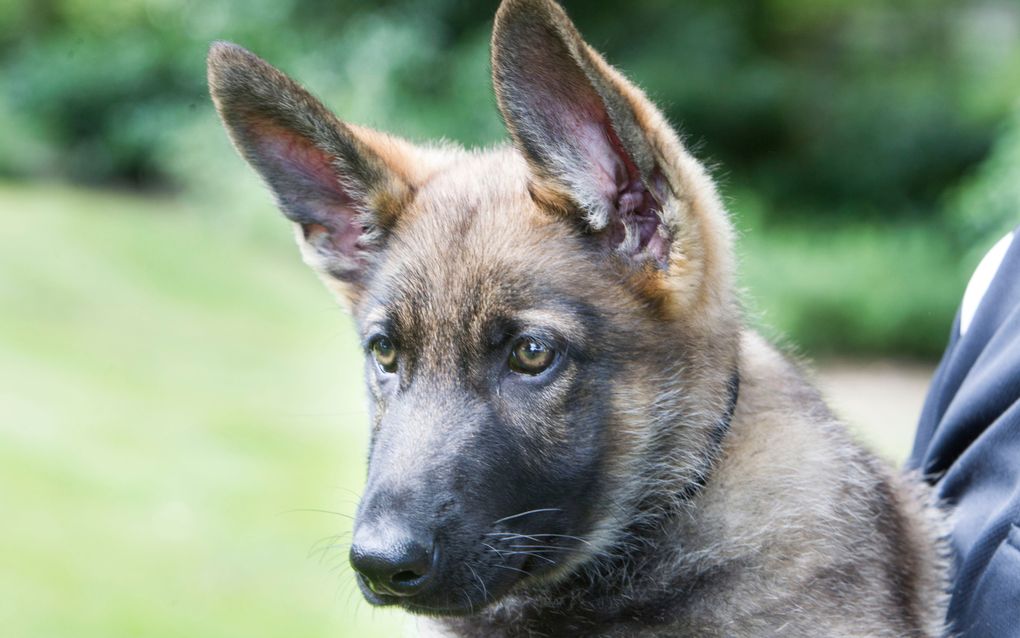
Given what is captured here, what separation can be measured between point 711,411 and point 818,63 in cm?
1393

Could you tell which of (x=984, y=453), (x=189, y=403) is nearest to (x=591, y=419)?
(x=984, y=453)

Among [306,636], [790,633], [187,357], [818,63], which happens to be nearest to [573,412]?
[790,633]

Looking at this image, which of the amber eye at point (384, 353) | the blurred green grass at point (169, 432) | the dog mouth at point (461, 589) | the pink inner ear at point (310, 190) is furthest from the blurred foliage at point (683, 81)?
the dog mouth at point (461, 589)

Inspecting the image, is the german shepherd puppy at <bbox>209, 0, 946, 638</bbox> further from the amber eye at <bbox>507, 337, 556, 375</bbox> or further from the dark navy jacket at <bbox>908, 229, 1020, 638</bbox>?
the dark navy jacket at <bbox>908, 229, 1020, 638</bbox>

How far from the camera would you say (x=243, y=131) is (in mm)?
3355

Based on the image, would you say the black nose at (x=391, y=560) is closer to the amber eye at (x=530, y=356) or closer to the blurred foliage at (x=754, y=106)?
the amber eye at (x=530, y=356)

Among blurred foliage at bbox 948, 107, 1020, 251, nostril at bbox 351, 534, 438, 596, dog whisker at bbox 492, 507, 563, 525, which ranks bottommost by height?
blurred foliage at bbox 948, 107, 1020, 251

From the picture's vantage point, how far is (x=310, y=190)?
3564 mm

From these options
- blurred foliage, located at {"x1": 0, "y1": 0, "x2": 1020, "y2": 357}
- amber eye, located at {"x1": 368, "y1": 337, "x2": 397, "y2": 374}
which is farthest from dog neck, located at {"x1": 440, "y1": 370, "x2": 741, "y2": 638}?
blurred foliage, located at {"x1": 0, "y1": 0, "x2": 1020, "y2": 357}

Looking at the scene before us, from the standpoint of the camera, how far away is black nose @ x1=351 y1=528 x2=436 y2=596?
2.69 m

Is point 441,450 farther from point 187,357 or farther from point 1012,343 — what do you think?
point 187,357

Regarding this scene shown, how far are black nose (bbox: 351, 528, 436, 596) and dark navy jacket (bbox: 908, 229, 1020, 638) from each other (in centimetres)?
132

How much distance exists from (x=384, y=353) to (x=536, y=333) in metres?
0.50

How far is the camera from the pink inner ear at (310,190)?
3416mm
